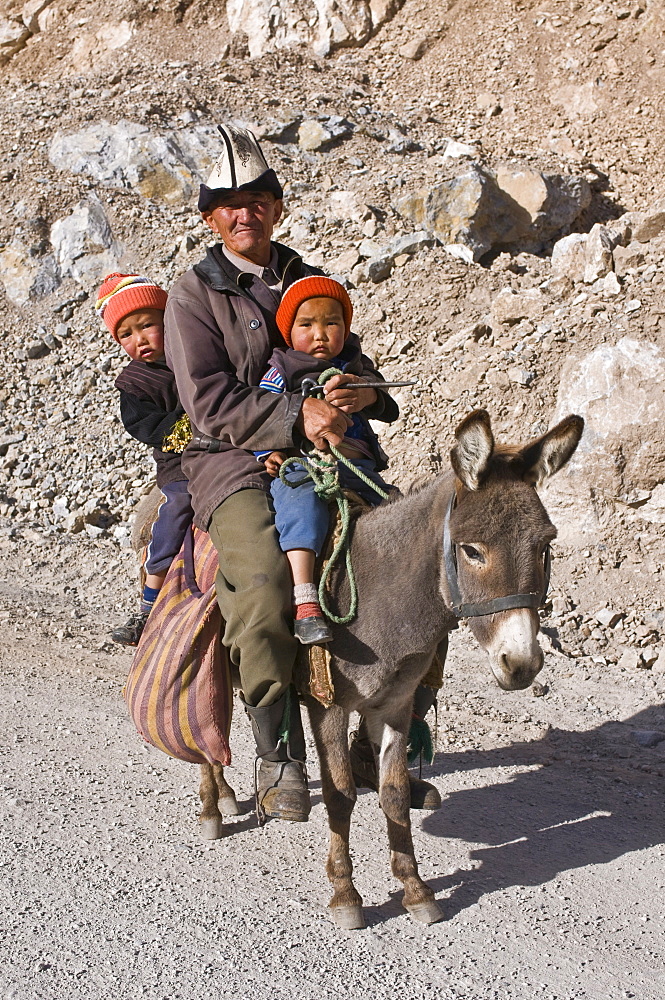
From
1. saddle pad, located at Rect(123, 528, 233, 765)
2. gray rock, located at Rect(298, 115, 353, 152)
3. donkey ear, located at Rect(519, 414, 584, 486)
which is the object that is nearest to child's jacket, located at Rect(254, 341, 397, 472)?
saddle pad, located at Rect(123, 528, 233, 765)

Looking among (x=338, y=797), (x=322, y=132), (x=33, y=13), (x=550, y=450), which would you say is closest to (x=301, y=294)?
(x=550, y=450)

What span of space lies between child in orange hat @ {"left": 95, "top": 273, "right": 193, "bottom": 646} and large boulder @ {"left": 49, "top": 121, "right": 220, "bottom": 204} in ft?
37.3

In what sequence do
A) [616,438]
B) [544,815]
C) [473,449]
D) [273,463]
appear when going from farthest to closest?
[616,438]
[544,815]
[273,463]
[473,449]

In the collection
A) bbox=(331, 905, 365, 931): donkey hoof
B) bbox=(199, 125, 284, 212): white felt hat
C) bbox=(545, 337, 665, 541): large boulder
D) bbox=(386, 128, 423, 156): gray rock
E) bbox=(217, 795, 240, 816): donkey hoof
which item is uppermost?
bbox=(199, 125, 284, 212): white felt hat

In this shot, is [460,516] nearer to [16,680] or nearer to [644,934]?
[644,934]

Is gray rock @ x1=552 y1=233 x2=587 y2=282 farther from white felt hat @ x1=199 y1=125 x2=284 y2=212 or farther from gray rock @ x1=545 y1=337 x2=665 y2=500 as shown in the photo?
white felt hat @ x1=199 y1=125 x2=284 y2=212

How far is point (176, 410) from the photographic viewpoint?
441 centimetres

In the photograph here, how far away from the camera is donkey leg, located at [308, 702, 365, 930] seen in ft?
11.6

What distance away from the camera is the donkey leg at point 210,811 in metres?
4.46

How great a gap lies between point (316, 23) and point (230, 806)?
18240 mm

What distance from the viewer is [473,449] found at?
3.10 m

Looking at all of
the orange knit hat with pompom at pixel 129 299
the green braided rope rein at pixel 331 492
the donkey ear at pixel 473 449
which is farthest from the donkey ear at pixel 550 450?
the orange knit hat with pompom at pixel 129 299

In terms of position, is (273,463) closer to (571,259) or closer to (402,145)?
(571,259)

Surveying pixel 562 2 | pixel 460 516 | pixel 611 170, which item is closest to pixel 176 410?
pixel 460 516
